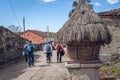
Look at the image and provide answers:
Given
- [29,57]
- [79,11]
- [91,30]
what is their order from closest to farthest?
[91,30], [79,11], [29,57]

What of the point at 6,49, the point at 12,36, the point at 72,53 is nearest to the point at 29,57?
the point at 6,49

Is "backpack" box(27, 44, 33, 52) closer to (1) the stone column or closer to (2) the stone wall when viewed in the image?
(2) the stone wall

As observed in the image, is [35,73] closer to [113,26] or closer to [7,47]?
[7,47]

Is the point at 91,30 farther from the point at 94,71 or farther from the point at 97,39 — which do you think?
the point at 94,71

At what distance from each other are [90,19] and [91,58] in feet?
3.57

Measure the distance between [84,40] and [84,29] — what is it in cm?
30

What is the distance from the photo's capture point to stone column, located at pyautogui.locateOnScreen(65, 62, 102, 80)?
22.3ft

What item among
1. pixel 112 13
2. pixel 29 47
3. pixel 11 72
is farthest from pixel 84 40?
pixel 112 13

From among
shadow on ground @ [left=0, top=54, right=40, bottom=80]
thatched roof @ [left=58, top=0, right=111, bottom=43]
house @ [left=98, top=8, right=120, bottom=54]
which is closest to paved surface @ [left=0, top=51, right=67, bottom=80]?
shadow on ground @ [left=0, top=54, right=40, bottom=80]

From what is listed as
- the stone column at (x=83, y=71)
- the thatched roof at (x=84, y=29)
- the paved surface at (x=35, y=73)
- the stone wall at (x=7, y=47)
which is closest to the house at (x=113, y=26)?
the paved surface at (x=35, y=73)

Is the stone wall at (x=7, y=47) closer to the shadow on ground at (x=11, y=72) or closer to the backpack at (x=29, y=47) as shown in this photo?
the shadow on ground at (x=11, y=72)

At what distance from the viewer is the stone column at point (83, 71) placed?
6801 mm

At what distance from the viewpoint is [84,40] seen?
21.7 ft

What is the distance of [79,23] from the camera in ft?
22.2
